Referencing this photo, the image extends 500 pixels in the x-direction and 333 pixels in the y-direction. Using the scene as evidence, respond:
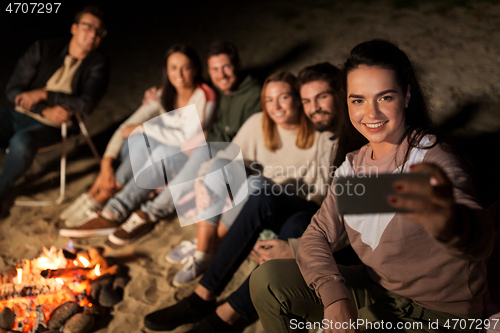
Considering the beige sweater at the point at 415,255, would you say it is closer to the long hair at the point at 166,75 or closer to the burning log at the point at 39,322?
the burning log at the point at 39,322

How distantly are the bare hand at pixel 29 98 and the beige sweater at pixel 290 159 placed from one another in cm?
171

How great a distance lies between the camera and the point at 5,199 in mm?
2684

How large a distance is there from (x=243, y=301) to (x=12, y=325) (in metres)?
1.25

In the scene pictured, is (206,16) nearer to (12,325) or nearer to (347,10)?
(347,10)

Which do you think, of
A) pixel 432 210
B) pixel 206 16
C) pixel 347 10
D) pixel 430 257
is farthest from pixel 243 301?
pixel 206 16

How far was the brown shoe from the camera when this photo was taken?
2326 millimetres

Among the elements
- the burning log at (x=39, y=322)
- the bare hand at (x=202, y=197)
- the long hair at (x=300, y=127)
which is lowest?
the burning log at (x=39, y=322)

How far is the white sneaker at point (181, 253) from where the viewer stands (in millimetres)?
2107

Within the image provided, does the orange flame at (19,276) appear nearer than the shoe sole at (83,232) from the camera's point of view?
Yes

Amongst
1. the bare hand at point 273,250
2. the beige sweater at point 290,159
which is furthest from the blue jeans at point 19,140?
the bare hand at point 273,250

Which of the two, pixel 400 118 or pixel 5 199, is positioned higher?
pixel 400 118

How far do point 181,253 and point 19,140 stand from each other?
168cm

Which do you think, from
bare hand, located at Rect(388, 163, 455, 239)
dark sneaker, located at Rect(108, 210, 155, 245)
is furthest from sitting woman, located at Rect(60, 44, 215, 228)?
bare hand, located at Rect(388, 163, 455, 239)

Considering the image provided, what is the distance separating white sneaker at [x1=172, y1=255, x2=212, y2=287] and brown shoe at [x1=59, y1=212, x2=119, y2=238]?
2.47 ft
